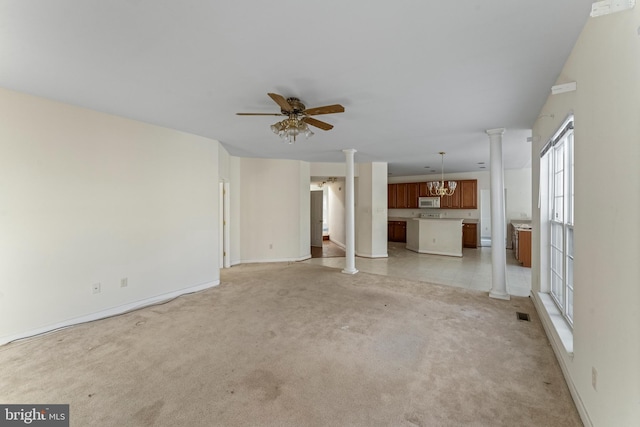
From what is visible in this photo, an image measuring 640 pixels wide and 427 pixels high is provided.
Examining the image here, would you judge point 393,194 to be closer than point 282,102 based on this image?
No

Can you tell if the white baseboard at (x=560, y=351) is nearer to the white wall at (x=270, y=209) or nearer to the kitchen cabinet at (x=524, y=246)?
the kitchen cabinet at (x=524, y=246)

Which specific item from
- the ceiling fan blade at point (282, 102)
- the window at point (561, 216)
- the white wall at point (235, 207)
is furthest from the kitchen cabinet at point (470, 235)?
the ceiling fan blade at point (282, 102)

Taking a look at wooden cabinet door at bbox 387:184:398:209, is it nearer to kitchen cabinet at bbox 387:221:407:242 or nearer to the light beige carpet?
kitchen cabinet at bbox 387:221:407:242

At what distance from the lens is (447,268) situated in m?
5.55

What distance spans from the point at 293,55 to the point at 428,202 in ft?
25.3

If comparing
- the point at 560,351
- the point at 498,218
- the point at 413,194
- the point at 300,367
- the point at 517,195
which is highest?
the point at 413,194

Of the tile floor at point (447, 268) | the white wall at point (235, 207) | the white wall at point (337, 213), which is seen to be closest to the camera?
the tile floor at point (447, 268)

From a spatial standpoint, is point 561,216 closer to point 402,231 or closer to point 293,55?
point 293,55

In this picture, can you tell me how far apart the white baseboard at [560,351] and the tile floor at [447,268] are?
3.43 feet

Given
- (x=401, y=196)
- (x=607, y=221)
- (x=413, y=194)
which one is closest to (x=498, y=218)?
(x=607, y=221)

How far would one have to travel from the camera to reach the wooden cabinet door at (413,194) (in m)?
8.86

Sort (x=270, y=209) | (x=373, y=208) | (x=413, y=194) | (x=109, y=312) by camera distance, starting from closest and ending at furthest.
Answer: (x=109, y=312) < (x=270, y=209) < (x=373, y=208) < (x=413, y=194)

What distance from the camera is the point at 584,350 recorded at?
164 centimetres

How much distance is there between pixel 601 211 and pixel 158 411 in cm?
288
